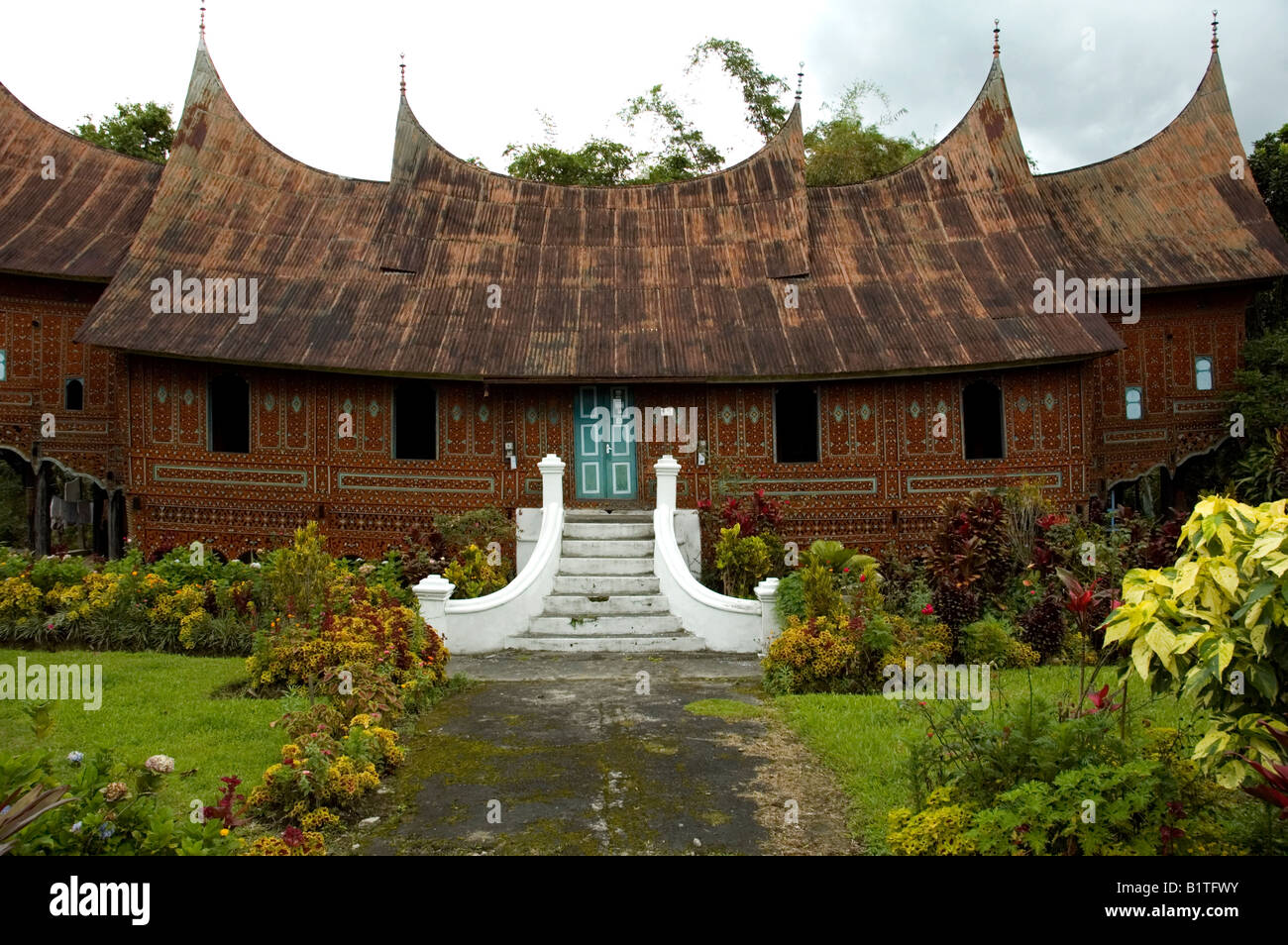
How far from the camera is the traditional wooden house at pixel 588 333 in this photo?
1627cm

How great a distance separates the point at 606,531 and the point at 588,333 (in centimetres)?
396

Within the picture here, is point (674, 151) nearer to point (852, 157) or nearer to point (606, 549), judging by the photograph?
point (852, 157)

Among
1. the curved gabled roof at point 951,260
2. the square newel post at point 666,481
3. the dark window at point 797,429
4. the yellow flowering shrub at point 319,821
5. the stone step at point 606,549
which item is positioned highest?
the curved gabled roof at point 951,260

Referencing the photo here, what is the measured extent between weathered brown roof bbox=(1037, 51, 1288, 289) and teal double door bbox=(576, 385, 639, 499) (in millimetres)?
9174

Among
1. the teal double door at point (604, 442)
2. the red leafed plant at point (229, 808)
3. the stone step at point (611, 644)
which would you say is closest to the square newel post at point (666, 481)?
the teal double door at point (604, 442)

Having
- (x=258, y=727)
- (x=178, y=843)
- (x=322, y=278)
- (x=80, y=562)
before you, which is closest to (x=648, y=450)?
(x=322, y=278)

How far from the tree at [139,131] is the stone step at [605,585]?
2239cm

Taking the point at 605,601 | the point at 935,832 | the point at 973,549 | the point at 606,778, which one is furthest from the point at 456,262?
the point at 935,832

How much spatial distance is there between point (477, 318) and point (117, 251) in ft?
25.6

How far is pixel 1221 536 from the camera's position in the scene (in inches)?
175

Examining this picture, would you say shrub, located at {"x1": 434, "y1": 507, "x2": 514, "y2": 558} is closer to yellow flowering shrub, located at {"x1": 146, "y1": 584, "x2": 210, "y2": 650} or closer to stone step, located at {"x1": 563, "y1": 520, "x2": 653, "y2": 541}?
stone step, located at {"x1": 563, "y1": 520, "x2": 653, "y2": 541}

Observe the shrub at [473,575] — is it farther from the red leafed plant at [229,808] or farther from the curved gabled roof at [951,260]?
the red leafed plant at [229,808]

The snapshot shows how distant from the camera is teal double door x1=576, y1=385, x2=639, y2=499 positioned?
1684cm

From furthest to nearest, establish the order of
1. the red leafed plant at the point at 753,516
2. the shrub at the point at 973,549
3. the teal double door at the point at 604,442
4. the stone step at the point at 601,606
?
the teal double door at the point at 604,442 → the red leafed plant at the point at 753,516 → the stone step at the point at 601,606 → the shrub at the point at 973,549
